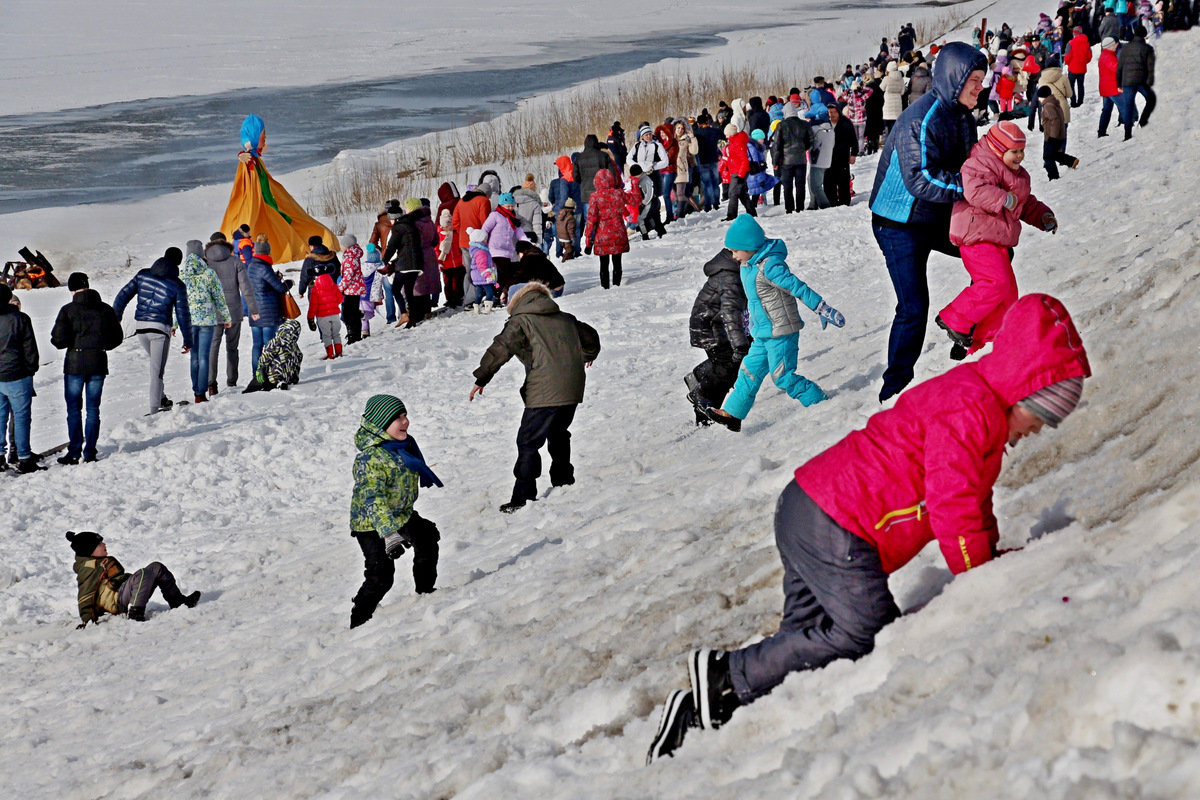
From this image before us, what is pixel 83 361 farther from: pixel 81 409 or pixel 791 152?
pixel 791 152

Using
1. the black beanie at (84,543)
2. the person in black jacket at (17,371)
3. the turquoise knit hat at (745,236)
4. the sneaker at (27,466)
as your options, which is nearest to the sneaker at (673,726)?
the turquoise knit hat at (745,236)

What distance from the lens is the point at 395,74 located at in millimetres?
54531

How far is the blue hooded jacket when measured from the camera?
18.5 feet

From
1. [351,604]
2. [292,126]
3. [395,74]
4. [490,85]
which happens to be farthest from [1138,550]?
[395,74]

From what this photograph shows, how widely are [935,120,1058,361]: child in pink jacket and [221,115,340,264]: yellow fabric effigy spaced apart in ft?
51.4

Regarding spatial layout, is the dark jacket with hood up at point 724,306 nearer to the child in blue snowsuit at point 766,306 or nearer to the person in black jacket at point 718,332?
the person in black jacket at point 718,332

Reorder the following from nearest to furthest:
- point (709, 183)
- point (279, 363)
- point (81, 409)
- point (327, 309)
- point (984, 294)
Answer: point (984, 294) → point (81, 409) → point (279, 363) → point (327, 309) → point (709, 183)

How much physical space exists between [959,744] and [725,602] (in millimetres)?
1757

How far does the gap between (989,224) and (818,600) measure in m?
3.21

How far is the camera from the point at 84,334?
10.3m

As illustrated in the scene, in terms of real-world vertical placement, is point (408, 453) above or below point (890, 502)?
below

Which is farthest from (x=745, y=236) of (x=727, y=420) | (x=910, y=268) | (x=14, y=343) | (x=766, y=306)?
(x=14, y=343)

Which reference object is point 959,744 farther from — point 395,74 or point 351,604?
point 395,74

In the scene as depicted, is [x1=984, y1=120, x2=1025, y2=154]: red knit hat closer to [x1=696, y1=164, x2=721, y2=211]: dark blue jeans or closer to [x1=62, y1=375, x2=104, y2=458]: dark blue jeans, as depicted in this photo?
[x1=62, y1=375, x2=104, y2=458]: dark blue jeans
